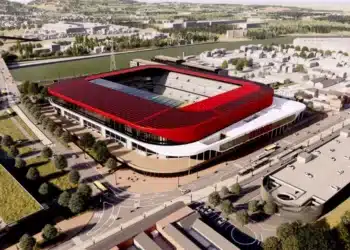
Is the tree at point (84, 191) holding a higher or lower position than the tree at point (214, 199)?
higher

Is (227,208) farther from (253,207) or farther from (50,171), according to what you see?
(50,171)

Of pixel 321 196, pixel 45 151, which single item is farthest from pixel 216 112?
pixel 45 151

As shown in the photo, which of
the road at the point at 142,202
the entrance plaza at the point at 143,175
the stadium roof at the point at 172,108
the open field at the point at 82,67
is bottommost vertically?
the road at the point at 142,202

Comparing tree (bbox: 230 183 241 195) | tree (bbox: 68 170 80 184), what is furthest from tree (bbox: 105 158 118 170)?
tree (bbox: 230 183 241 195)

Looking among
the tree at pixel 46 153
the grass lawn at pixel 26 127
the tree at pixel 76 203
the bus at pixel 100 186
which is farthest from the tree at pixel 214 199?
the grass lawn at pixel 26 127

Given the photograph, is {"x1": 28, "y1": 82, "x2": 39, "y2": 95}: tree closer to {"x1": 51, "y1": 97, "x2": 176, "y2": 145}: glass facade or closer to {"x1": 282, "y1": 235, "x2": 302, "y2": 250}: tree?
{"x1": 51, "y1": 97, "x2": 176, "y2": 145}: glass facade

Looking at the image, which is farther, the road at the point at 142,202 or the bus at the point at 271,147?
the bus at the point at 271,147

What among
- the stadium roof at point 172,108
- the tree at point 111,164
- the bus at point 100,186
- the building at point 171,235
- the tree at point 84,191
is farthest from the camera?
the stadium roof at point 172,108

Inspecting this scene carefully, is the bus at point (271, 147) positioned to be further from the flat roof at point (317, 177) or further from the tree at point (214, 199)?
the tree at point (214, 199)

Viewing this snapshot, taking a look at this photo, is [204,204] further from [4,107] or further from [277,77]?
[277,77]
